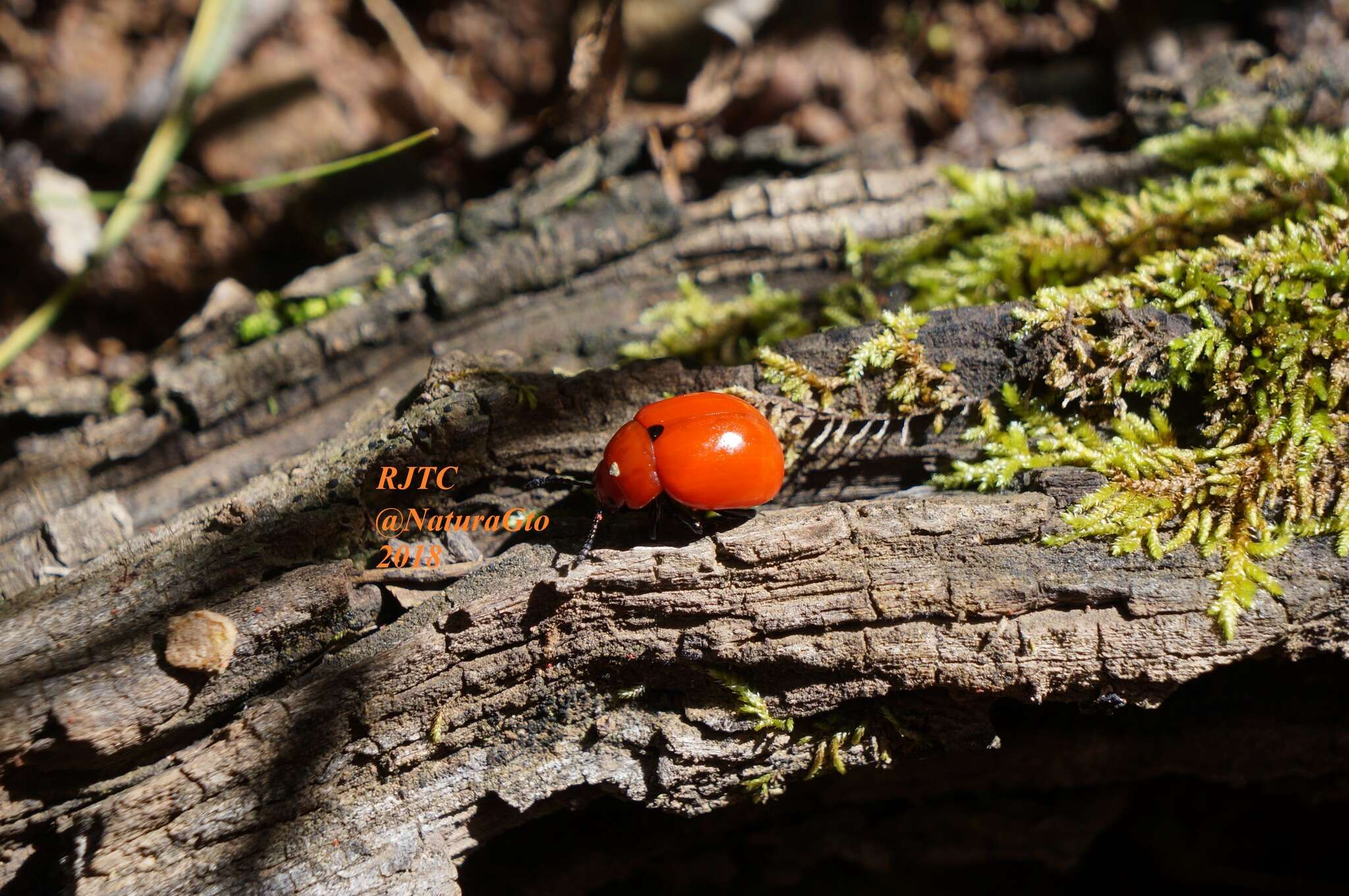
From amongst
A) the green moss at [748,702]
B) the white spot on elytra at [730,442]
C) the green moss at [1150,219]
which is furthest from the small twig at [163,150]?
the green moss at [1150,219]

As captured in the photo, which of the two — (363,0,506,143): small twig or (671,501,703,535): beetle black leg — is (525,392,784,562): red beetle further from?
(363,0,506,143): small twig

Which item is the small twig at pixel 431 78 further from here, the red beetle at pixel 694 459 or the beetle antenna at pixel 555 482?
the red beetle at pixel 694 459

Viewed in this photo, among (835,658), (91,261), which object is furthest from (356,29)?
(835,658)

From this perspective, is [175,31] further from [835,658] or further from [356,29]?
[835,658]

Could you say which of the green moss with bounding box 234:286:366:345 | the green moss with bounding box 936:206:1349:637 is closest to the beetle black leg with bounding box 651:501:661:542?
the green moss with bounding box 936:206:1349:637

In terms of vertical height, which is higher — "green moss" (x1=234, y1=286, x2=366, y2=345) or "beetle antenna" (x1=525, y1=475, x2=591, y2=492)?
"green moss" (x1=234, y1=286, x2=366, y2=345)
